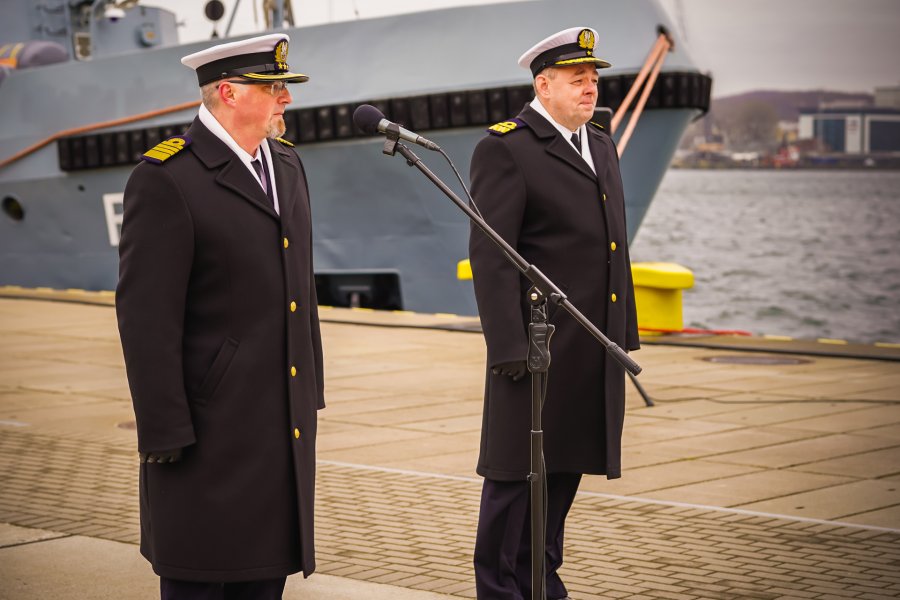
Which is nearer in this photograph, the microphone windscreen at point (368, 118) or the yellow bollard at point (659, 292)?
the microphone windscreen at point (368, 118)

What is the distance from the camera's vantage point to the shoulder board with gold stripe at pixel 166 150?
10.9 feet

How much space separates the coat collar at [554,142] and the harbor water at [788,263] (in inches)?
974

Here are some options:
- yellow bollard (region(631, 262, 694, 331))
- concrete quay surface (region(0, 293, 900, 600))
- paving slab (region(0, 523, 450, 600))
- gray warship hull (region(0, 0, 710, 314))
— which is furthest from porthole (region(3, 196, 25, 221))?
paving slab (region(0, 523, 450, 600))

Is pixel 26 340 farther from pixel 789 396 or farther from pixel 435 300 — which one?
pixel 789 396

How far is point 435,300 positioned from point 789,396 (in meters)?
6.55

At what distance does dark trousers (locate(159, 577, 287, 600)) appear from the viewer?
134 inches

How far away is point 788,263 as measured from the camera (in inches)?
1953

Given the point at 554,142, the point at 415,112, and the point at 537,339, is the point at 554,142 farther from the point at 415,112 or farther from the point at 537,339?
the point at 415,112

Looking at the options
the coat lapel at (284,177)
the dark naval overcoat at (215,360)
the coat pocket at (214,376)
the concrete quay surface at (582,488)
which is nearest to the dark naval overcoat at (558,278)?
the concrete quay surface at (582,488)

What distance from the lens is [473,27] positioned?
14.6 meters

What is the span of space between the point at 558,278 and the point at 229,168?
1272 mm

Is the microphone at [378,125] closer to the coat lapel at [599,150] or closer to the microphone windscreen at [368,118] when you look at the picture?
the microphone windscreen at [368,118]

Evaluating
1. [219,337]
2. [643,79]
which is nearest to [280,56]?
[219,337]

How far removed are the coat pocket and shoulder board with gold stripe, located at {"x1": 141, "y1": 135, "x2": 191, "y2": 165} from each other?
460mm
